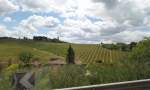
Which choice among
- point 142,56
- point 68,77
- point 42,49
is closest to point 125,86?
point 68,77

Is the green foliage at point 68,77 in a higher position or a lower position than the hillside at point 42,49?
higher

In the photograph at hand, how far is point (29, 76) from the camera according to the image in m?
8.92

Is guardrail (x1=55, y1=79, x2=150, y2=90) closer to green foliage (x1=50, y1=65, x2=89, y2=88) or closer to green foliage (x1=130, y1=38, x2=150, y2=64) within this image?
green foliage (x1=50, y1=65, x2=89, y2=88)

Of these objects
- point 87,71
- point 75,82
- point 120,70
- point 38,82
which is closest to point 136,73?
point 120,70

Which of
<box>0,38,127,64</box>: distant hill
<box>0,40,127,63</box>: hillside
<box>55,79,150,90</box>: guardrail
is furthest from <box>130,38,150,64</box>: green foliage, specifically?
<box>0,40,127,63</box>: hillside

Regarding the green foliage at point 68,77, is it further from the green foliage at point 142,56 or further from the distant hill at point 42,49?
the distant hill at point 42,49

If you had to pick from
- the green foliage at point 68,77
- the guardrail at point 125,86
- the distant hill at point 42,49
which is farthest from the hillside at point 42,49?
the guardrail at point 125,86

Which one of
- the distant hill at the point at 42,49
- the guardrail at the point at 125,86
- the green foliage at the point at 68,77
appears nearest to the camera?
the guardrail at the point at 125,86

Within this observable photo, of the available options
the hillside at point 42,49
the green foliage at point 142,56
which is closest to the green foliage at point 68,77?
the green foliage at point 142,56

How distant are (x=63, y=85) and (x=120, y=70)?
2826 millimetres

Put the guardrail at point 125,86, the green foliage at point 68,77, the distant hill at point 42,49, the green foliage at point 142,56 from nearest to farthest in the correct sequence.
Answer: the guardrail at point 125,86
the green foliage at point 68,77
the green foliage at point 142,56
the distant hill at point 42,49

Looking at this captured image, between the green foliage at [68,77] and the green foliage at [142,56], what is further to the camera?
the green foliage at [142,56]

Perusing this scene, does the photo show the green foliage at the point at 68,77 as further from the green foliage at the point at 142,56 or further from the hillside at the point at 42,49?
the hillside at the point at 42,49

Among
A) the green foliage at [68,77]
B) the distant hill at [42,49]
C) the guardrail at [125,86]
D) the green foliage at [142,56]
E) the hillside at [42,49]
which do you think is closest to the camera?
the guardrail at [125,86]
